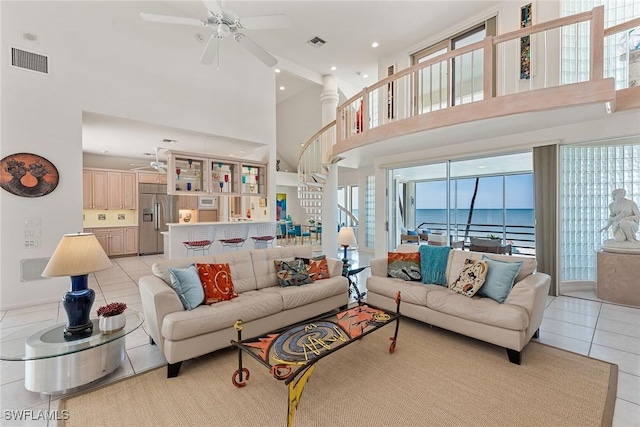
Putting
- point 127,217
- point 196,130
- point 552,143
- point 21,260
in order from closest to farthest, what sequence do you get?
1. point 21,260
2. point 552,143
3. point 196,130
4. point 127,217

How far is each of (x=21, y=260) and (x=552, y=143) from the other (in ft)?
26.7

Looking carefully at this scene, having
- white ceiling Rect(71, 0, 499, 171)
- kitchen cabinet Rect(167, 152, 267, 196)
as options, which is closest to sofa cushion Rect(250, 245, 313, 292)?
kitchen cabinet Rect(167, 152, 267, 196)

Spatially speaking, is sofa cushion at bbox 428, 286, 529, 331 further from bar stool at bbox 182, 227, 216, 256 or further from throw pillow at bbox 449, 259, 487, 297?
bar stool at bbox 182, 227, 216, 256

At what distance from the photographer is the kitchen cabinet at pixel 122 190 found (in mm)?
7866

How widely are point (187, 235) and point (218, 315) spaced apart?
346 centimetres

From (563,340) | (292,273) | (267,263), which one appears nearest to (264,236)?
(267,263)

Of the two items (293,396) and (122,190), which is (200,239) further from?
(293,396)

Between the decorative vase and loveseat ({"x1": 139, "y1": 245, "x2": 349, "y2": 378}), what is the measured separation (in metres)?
0.24

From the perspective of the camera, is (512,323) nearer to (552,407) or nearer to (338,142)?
(552,407)

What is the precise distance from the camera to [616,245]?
167 inches

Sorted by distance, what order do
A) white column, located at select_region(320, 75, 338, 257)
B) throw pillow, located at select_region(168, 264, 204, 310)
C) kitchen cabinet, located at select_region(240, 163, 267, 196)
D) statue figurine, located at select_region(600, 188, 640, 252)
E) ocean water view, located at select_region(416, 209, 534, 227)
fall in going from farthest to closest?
white column, located at select_region(320, 75, 338, 257) < kitchen cabinet, located at select_region(240, 163, 267, 196) < ocean water view, located at select_region(416, 209, 534, 227) < statue figurine, located at select_region(600, 188, 640, 252) < throw pillow, located at select_region(168, 264, 204, 310)

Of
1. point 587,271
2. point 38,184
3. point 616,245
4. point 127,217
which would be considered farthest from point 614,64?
point 127,217

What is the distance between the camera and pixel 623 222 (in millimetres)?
4180

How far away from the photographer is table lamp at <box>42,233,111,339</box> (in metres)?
2.20
